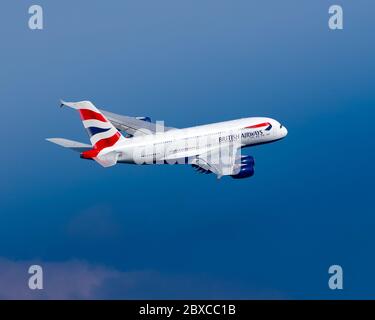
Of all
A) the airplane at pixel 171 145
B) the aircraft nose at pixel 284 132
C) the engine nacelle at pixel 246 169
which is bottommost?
the engine nacelle at pixel 246 169

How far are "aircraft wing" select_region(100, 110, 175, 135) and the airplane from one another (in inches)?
37.7

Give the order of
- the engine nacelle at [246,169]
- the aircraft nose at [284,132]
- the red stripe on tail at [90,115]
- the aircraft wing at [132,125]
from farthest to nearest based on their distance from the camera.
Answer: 1. the aircraft nose at [284,132]
2. the aircraft wing at [132,125]
3. the engine nacelle at [246,169]
4. the red stripe on tail at [90,115]

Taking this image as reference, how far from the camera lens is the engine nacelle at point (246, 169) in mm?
157125

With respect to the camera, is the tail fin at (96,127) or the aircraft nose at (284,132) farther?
the aircraft nose at (284,132)

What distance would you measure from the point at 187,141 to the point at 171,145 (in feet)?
7.48

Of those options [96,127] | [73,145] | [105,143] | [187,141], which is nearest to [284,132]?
[187,141]

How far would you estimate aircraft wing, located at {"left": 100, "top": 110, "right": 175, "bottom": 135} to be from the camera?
6545 inches

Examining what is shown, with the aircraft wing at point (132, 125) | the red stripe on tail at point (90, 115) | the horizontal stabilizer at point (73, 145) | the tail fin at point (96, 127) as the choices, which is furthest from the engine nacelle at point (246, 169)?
the horizontal stabilizer at point (73, 145)

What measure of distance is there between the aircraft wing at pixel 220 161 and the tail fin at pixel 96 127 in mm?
10728

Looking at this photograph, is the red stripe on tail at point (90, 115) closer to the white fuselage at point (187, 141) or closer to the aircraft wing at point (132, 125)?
the white fuselage at point (187, 141)

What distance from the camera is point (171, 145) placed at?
158 m

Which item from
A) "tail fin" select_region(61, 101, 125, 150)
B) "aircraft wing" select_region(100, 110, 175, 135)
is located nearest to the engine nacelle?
"aircraft wing" select_region(100, 110, 175, 135)

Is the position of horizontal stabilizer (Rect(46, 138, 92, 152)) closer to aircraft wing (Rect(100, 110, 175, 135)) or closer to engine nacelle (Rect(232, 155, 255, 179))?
aircraft wing (Rect(100, 110, 175, 135))

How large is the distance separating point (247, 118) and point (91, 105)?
22.0 m
